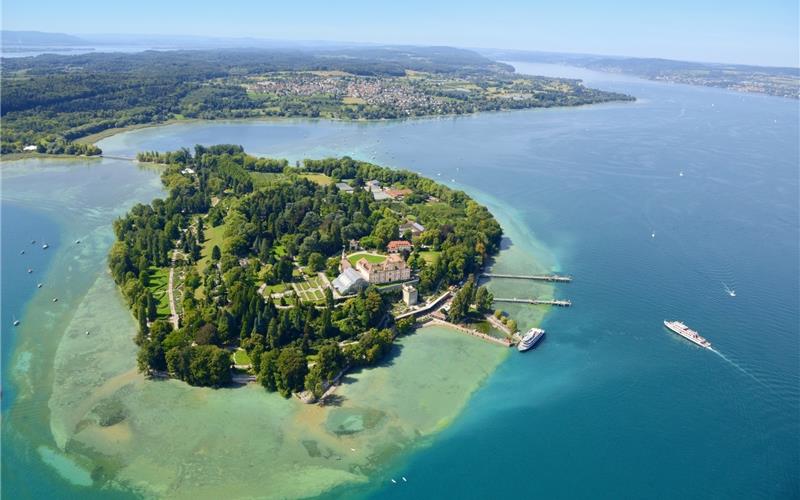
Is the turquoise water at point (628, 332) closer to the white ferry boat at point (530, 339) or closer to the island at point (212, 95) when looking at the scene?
the white ferry boat at point (530, 339)

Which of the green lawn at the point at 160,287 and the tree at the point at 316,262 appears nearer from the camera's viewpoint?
the green lawn at the point at 160,287

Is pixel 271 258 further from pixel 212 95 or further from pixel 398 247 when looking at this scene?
pixel 212 95

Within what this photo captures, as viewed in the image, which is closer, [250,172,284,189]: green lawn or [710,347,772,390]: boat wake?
[710,347,772,390]: boat wake

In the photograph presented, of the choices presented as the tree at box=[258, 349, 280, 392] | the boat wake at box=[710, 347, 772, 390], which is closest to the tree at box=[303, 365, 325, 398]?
the tree at box=[258, 349, 280, 392]

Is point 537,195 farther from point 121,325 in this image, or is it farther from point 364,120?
point 364,120

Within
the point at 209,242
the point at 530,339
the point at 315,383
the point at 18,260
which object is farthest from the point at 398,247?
the point at 18,260

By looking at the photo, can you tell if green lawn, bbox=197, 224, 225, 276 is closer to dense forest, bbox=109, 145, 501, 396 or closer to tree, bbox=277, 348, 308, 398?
dense forest, bbox=109, 145, 501, 396

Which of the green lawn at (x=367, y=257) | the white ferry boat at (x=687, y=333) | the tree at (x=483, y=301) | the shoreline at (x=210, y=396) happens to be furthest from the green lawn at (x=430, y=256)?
the white ferry boat at (x=687, y=333)
